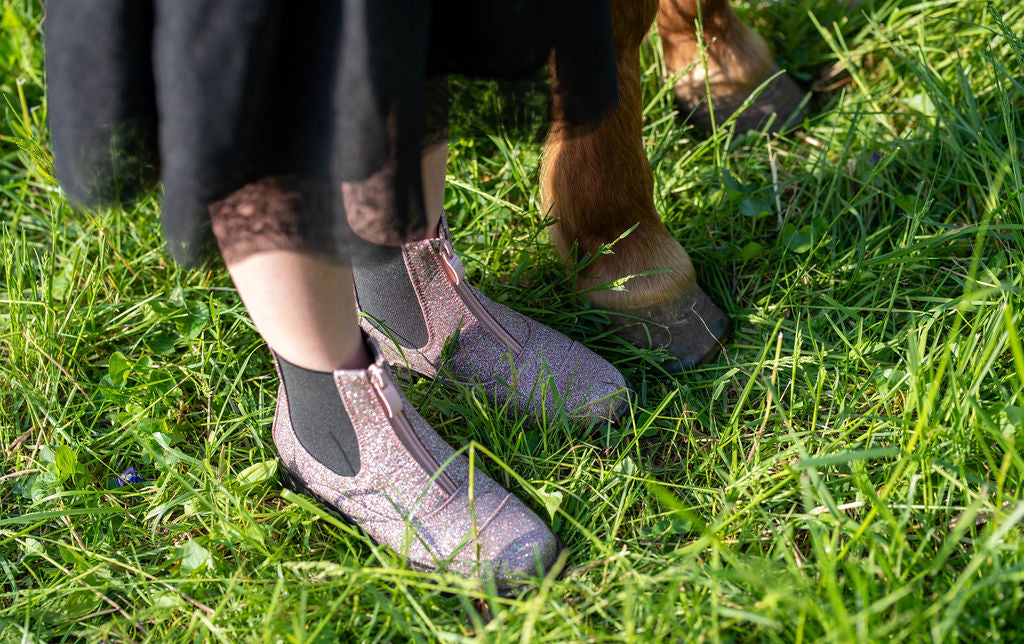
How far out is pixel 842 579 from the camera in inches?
33.0

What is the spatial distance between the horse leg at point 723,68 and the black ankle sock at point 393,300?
674mm

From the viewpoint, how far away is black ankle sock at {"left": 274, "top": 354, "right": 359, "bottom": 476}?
92 cm

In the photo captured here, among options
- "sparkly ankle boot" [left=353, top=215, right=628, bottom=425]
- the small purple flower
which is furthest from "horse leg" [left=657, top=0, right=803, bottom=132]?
the small purple flower

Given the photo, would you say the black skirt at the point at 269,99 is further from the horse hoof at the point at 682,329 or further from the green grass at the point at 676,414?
the horse hoof at the point at 682,329

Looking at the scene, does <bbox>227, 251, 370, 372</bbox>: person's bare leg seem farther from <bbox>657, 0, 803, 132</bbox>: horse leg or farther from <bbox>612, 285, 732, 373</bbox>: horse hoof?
<bbox>657, 0, 803, 132</bbox>: horse leg

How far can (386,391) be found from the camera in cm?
91

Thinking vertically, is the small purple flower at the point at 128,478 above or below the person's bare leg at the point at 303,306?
below

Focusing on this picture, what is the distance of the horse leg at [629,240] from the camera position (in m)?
1.06

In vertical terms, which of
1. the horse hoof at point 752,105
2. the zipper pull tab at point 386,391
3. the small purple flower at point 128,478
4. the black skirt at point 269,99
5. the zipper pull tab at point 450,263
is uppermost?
the black skirt at point 269,99

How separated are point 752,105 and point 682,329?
58 cm

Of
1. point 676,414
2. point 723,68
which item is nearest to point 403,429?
point 676,414

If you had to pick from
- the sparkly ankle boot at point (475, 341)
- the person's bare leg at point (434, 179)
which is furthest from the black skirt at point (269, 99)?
the sparkly ankle boot at point (475, 341)

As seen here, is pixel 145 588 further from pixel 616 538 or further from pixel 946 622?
pixel 946 622

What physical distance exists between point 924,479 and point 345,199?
0.72 m
